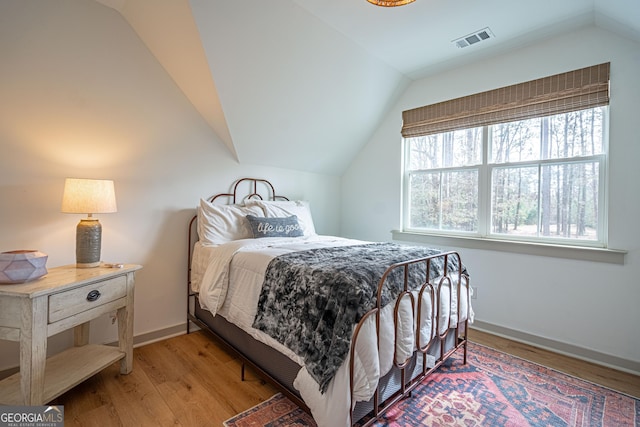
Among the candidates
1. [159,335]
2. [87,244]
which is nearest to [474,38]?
[87,244]

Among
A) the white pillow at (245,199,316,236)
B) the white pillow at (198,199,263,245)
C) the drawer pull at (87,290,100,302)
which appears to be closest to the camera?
the drawer pull at (87,290,100,302)

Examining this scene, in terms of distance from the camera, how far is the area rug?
1565 millimetres

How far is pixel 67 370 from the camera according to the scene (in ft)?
5.49

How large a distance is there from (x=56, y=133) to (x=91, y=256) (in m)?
0.87

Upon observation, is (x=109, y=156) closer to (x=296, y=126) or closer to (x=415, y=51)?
(x=296, y=126)

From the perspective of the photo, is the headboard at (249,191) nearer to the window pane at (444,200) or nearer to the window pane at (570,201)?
the window pane at (444,200)

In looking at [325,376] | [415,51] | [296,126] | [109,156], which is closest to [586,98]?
[415,51]

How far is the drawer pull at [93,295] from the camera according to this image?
166 centimetres

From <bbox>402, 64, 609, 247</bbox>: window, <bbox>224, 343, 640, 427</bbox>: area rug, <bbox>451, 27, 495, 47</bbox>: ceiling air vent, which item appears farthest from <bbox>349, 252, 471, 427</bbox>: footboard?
<bbox>451, 27, 495, 47</bbox>: ceiling air vent

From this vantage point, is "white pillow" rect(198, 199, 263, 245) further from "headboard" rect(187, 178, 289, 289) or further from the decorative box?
the decorative box

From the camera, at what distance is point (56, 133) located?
1.96 meters

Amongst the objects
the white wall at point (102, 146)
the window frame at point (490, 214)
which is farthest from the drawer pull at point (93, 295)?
the window frame at point (490, 214)

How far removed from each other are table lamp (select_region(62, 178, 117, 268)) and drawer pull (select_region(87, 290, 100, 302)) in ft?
0.89

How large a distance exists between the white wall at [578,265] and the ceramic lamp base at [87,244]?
3.07 meters
